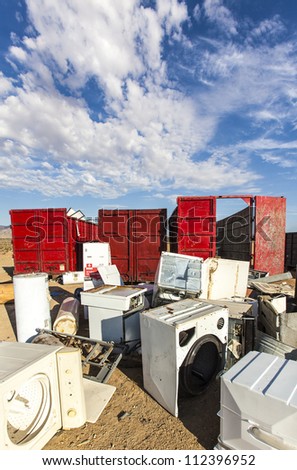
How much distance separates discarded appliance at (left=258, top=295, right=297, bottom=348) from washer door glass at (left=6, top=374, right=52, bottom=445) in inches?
109

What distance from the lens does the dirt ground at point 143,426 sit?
2.23 metres

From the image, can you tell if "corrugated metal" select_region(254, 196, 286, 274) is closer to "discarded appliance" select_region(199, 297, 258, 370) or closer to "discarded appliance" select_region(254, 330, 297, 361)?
"discarded appliance" select_region(199, 297, 258, 370)

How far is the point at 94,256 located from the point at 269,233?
5583mm

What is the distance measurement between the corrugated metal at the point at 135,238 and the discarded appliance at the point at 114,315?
4276 millimetres

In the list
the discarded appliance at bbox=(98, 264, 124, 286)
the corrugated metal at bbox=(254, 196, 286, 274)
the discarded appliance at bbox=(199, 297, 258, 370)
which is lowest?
the discarded appliance at bbox=(199, 297, 258, 370)

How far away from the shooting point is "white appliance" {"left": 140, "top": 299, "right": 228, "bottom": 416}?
245cm

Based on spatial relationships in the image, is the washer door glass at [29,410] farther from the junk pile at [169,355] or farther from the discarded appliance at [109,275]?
the discarded appliance at [109,275]

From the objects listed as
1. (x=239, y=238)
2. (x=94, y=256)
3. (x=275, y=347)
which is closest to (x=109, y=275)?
(x=94, y=256)

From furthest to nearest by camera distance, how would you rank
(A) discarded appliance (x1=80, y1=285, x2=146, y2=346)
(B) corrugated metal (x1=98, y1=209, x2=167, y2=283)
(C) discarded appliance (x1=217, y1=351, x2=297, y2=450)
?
(B) corrugated metal (x1=98, y1=209, x2=167, y2=283), (A) discarded appliance (x1=80, y1=285, x2=146, y2=346), (C) discarded appliance (x1=217, y1=351, x2=297, y2=450)

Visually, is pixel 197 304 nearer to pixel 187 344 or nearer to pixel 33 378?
pixel 187 344

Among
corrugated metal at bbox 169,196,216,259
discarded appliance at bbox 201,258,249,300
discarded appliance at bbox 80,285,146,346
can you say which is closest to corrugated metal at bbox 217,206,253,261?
corrugated metal at bbox 169,196,216,259

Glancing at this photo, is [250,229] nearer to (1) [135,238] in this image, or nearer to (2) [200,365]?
(1) [135,238]

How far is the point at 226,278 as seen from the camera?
15.3ft

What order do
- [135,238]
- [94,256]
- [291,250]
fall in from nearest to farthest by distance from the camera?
1. [94,256]
2. [135,238]
3. [291,250]
